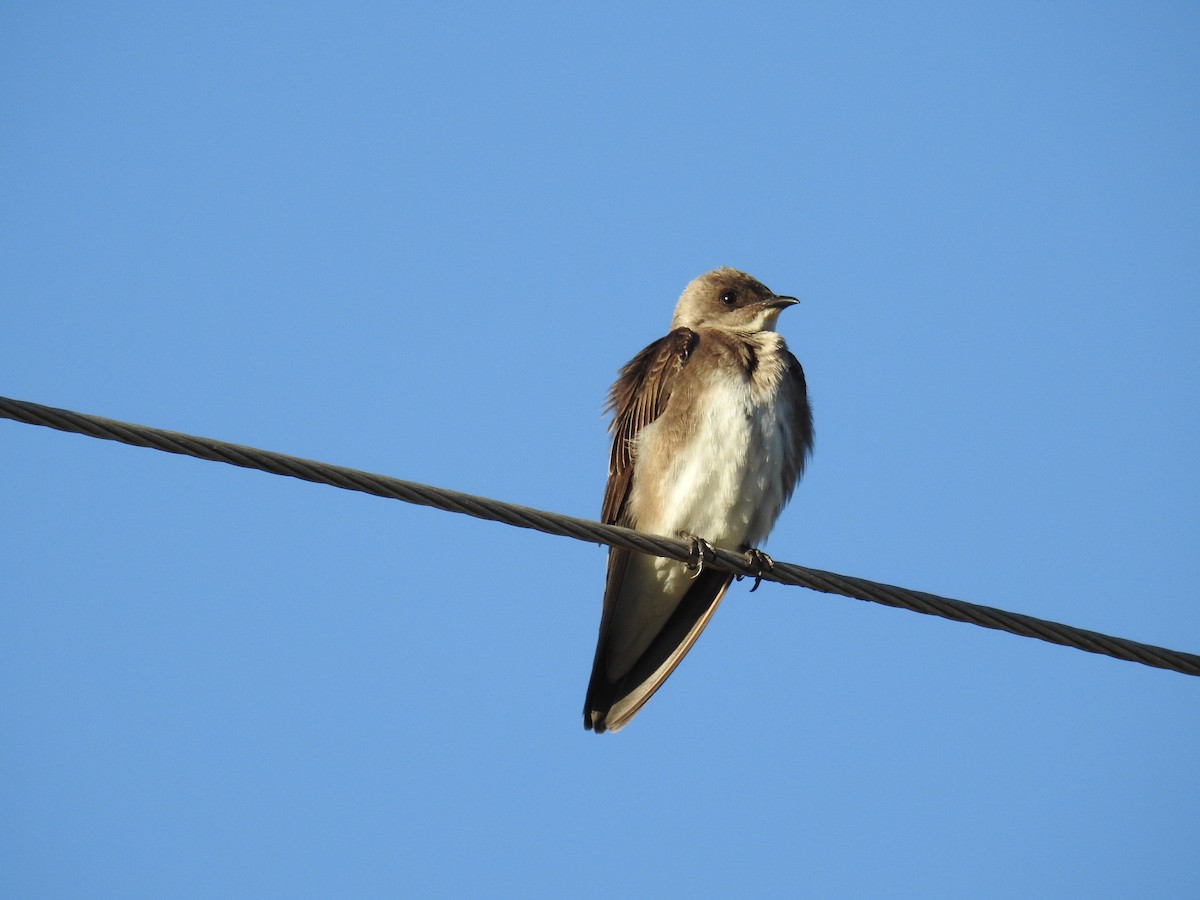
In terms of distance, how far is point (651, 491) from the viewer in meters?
7.97

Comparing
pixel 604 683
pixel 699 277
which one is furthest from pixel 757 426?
pixel 699 277

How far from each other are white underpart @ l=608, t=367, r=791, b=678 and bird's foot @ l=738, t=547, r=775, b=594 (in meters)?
0.24

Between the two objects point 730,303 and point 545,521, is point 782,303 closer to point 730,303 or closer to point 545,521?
point 730,303

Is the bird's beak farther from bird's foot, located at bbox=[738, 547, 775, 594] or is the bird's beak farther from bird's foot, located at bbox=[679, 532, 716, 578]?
bird's foot, located at bbox=[679, 532, 716, 578]

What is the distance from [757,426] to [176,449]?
3.87m

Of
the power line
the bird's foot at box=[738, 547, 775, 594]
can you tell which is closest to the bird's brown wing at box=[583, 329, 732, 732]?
the bird's foot at box=[738, 547, 775, 594]

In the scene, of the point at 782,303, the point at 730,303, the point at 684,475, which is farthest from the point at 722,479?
the point at 730,303

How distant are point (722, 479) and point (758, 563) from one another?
3.14ft

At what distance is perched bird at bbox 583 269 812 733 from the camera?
774 cm

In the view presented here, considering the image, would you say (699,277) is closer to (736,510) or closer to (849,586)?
(736,510)

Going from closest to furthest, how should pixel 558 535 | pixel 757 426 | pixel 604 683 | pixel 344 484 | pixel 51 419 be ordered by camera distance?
pixel 51 419, pixel 344 484, pixel 558 535, pixel 757 426, pixel 604 683

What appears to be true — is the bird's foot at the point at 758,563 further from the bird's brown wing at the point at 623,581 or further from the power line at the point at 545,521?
the bird's brown wing at the point at 623,581

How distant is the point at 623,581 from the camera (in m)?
8.19

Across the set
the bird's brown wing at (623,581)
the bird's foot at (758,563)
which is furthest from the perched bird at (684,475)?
the bird's foot at (758,563)
